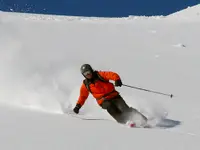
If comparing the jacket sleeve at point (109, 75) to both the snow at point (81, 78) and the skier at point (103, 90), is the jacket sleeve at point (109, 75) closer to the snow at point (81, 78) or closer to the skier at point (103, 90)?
the skier at point (103, 90)

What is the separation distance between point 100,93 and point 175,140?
8.02ft

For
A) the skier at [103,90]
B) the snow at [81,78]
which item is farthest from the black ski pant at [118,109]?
→ the snow at [81,78]

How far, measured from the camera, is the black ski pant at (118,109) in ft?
25.6

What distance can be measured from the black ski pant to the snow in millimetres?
221

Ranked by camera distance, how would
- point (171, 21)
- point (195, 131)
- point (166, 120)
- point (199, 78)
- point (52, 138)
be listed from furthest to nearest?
1. point (171, 21)
2. point (199, 78)
3. point (166, 120)
4. point (195, 131)
5. point (52, 138)

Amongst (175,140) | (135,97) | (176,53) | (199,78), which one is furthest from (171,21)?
(175,140)

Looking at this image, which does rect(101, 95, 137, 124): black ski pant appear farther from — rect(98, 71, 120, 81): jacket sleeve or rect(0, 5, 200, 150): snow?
rect(98, 71, 120, 81): jacket sleeve

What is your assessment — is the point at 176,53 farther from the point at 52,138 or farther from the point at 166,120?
the point at 52,138

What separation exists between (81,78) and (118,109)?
417cm

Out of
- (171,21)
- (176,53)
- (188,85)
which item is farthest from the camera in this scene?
(171,21)

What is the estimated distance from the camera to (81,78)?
477 inches

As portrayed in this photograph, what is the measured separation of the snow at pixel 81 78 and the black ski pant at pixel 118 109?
22 cm

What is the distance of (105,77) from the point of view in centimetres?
819

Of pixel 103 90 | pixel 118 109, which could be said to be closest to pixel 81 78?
pixel 103 90
